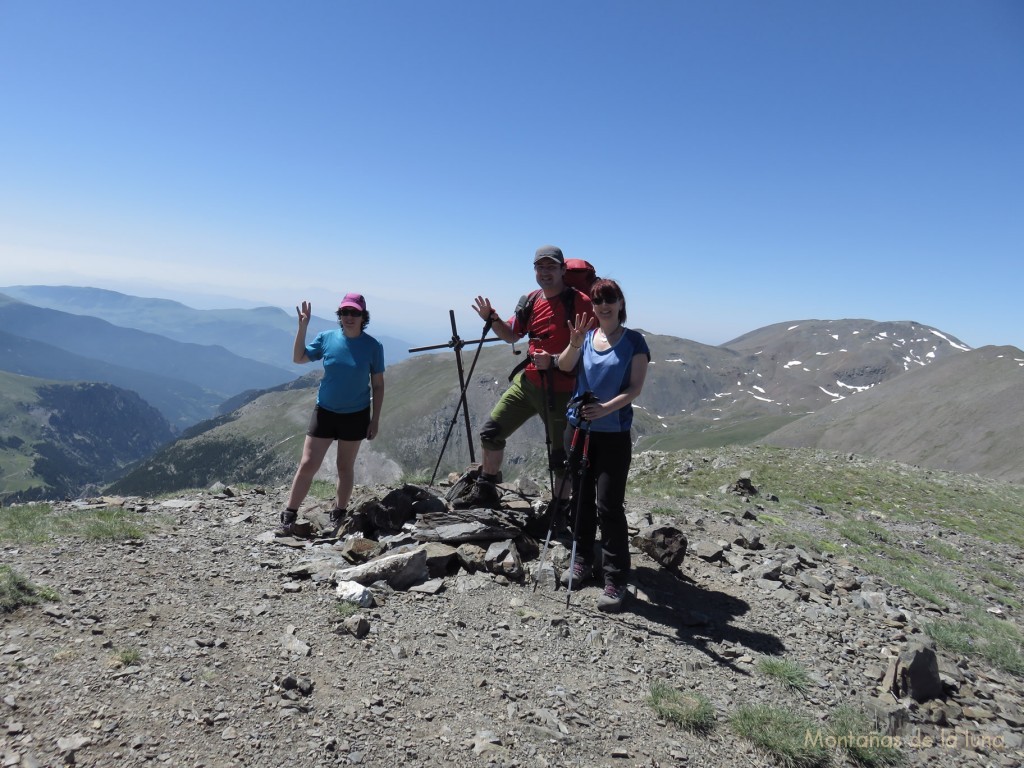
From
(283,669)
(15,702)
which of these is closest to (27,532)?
(15,702)

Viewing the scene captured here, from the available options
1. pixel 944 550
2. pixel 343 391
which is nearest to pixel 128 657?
pixel 343 391

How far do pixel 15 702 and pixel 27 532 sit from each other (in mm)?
4499

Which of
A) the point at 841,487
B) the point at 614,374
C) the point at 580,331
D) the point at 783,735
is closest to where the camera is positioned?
the point at 783,735

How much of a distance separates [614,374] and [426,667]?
3722mm

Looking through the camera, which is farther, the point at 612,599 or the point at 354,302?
the point at 354,302

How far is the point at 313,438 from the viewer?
8.69 m

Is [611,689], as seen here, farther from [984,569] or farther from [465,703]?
[984,569]

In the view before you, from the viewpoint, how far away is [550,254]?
764 cm

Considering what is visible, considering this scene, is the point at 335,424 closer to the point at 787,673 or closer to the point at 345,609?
the point at 345,609

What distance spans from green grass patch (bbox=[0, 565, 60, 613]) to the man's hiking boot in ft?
11.9

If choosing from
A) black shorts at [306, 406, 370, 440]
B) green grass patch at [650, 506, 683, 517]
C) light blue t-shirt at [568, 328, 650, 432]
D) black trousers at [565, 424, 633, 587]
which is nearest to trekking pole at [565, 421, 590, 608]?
black trousers at [565, 424, 633, 587]

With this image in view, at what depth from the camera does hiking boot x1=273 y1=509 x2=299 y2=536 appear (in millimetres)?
8875

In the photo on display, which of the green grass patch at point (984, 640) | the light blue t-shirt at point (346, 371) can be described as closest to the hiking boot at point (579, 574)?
the light blue t-shirt at point (346, 371)

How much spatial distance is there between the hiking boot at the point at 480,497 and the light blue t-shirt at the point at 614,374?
3137 millimetres
